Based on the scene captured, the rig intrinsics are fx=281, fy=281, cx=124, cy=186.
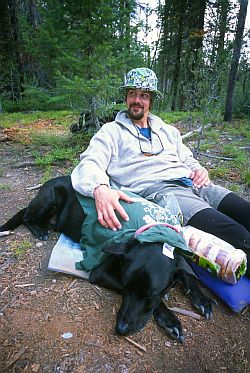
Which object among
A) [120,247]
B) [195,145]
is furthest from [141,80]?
[195,145]

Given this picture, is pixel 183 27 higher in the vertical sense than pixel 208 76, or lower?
higher

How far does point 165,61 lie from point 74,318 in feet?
56.5

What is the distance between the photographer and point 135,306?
1.60 m

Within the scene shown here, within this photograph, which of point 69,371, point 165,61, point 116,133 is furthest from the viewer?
point 165,61

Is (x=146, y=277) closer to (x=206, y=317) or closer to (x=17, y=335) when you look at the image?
(x=206, y=317)

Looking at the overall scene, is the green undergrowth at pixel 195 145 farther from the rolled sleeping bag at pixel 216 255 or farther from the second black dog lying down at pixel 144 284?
the second black dog lying down at pixel 144 284

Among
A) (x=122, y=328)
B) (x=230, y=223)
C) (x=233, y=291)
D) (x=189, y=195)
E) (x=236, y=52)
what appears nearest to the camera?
(x=122, y=328)

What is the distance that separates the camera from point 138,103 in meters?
2.56

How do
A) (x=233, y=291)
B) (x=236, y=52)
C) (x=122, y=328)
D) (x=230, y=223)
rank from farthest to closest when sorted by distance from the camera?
(x=236, y=52), (x=230, y=223), (x=233, y=291), (x=122, y=328)

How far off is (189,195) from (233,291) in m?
0.82

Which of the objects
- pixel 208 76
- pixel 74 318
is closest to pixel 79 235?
pixel 74 318

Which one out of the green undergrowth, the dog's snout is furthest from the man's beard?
the green undergrowth

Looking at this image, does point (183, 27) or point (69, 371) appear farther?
point (183, 27)

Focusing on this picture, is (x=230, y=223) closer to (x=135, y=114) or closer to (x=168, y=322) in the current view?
(x=168, y=322)
